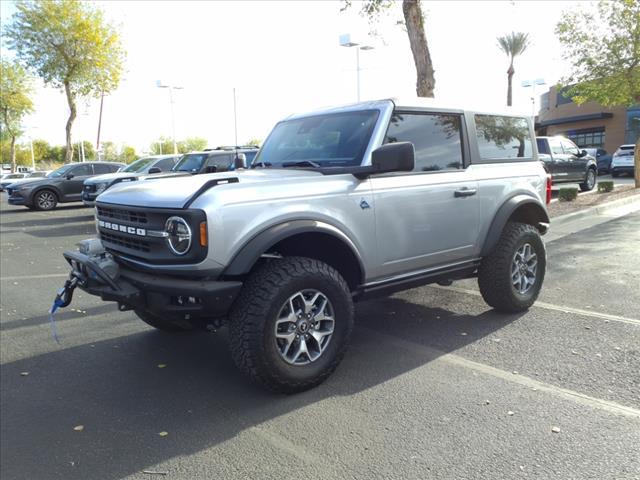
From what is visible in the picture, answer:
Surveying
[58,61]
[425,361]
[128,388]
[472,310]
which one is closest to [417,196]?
[425,361]

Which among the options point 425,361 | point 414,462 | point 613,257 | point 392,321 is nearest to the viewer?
point 414,462

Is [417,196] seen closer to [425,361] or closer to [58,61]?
[425,361]

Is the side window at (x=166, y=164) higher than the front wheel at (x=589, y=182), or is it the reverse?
the side window at (x=166, y=164)

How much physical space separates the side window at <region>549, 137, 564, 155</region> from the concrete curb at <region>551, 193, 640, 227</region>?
9.69 ft

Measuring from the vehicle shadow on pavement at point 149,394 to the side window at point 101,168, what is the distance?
14562mm

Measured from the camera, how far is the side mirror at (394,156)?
12.1 ft

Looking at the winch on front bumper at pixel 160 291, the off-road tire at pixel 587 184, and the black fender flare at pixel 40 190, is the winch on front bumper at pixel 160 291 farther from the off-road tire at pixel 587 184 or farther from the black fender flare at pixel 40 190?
the off-road tire at pixel 587 184

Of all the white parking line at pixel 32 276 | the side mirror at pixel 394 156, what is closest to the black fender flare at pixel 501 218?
the side mirror at pixel 394 156

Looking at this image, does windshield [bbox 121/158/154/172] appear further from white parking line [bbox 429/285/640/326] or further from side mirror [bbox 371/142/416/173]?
side mirror [bbox 371/142/416/173]

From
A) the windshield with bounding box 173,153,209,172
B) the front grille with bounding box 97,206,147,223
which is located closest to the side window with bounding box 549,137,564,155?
the windshield with bounding box 173,153,209,172

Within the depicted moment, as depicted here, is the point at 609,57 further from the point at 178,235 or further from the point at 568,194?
the point at 178,235

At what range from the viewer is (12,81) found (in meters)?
38.6

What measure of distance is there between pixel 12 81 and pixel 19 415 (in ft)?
139

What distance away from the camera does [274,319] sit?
3.43 metres
